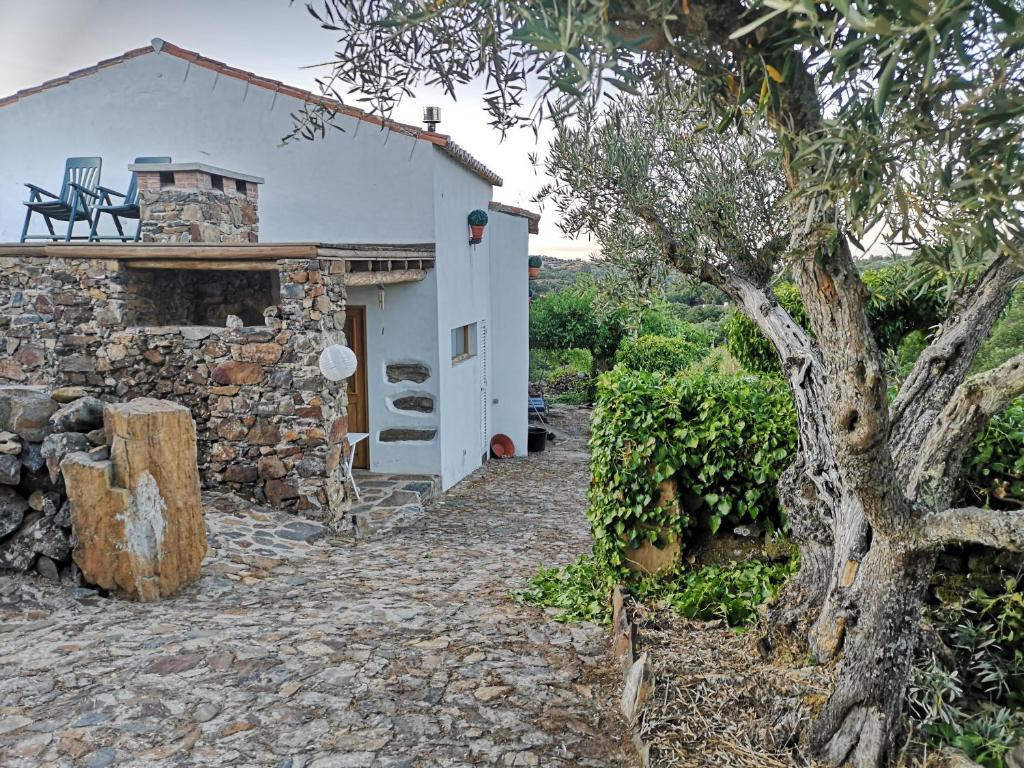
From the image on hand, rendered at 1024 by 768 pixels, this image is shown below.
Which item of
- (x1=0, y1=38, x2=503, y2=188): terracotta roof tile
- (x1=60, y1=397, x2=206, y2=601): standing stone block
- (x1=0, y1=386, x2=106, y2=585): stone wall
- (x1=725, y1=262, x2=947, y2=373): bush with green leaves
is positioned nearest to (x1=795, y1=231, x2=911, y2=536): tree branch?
(x1=60, y1=397, x2=206, y2=601): standing stone block

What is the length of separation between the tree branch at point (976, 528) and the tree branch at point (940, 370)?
499 mm

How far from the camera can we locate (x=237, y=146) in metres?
11.3

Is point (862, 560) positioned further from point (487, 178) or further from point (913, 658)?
point (487, 178)

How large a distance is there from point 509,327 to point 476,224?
2.82 meters

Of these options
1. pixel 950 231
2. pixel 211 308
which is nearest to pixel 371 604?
pixel 950 231

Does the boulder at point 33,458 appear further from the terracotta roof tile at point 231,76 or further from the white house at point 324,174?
the terracotta roof tile at point 231,76

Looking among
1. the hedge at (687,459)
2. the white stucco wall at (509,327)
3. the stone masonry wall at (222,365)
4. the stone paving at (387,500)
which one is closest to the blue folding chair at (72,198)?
the stone masonry wall at (222,365)

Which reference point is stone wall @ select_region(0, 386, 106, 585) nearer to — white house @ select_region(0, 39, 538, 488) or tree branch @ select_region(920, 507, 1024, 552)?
white house @ select_region(0, 39, 538, 488)

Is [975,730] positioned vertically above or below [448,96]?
below

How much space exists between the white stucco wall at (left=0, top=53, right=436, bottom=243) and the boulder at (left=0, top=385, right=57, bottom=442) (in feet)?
18.9

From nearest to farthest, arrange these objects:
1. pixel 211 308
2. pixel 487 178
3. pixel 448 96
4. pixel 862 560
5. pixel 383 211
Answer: pixel 448 96 < pixel 862 560 < pixel 211 308 < pixel 383 211 < pixel 487 178

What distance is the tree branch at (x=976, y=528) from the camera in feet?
8.13

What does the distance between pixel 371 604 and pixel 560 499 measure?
20.1 ft

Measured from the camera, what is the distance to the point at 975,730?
3.29 meters
